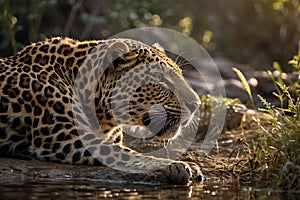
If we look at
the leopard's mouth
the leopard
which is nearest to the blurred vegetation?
the leopard

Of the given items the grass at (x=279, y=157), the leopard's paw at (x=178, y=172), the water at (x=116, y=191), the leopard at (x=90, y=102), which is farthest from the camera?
the leopard at (x=90, y=102)

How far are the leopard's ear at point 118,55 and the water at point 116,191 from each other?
138 centimetres

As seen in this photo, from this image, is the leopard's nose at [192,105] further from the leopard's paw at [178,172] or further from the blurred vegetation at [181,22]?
the blurred vegetation at [181,22]

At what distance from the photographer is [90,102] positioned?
28.3 feet

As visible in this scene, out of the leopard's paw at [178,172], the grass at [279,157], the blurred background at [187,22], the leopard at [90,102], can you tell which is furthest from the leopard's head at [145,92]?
the blurred background at [187,22]

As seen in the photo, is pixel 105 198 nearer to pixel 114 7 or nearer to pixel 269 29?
pixel 114 7

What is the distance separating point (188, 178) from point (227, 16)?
12292 millimetres

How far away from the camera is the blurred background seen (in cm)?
1352

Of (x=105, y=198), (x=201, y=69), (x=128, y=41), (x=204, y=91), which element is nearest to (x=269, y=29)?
(x=201, y=69)

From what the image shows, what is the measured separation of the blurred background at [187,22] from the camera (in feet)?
44.4

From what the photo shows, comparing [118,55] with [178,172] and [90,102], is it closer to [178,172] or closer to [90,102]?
[90,102]

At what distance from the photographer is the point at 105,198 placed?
6770mm

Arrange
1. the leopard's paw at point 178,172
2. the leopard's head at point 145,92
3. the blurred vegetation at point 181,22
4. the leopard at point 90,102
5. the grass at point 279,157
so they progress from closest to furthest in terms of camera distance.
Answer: the grass at point 279,157 → the leopard's paw at point 178,172 → the leopard at point 90,102 → the leopard's head at point 145,92 → the blurred vegetation at point 181,22

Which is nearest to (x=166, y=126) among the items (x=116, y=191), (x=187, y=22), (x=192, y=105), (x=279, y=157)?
(x=192, y=105)
